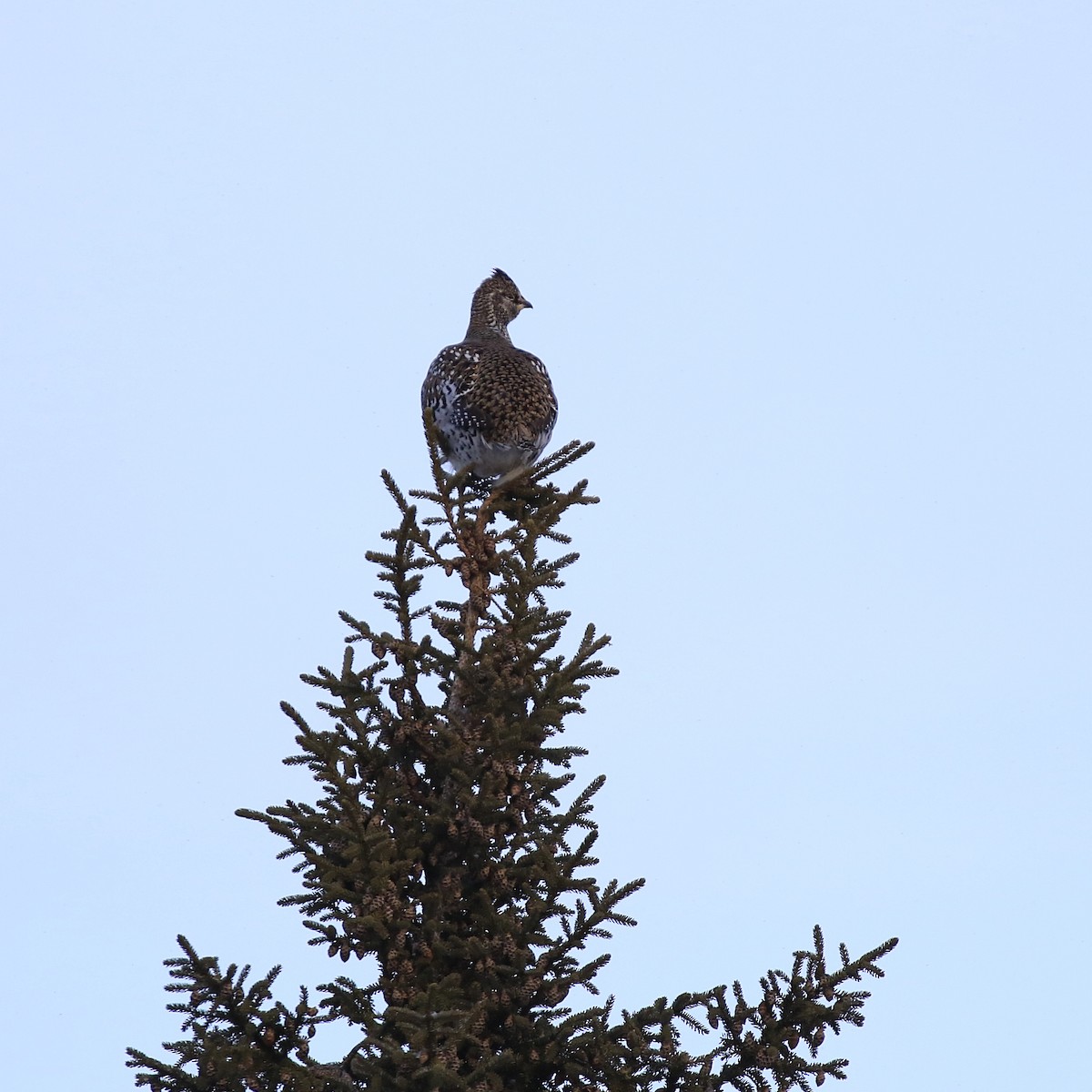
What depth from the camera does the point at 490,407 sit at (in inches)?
417

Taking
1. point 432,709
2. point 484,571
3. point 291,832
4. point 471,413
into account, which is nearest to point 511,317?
point 471,413

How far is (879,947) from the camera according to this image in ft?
24.4

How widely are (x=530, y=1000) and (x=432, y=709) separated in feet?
5.38

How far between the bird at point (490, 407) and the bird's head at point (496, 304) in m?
1.76

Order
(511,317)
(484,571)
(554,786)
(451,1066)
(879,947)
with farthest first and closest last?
(511,317) < (484,571) < (554,786) < (879,947) < (451,1066)

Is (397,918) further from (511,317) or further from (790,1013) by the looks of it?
(511,317)

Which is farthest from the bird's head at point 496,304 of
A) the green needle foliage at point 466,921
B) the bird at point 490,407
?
the green needle foliage at point 466,921

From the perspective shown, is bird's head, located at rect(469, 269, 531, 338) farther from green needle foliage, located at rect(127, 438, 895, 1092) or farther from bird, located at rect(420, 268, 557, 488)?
green needle foliage, located at rect(127, 438, 895, 1092)

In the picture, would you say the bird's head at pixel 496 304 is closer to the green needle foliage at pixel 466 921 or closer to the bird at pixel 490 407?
the bird at pixel 490 407

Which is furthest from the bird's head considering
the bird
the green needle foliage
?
the green needle foliage

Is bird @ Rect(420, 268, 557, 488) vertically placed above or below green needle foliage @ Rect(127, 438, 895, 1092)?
above

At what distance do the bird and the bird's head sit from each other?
176 centimetres

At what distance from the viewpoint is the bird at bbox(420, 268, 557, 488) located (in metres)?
10.5

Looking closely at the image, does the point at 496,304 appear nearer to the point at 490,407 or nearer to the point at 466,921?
the point at 490,407
